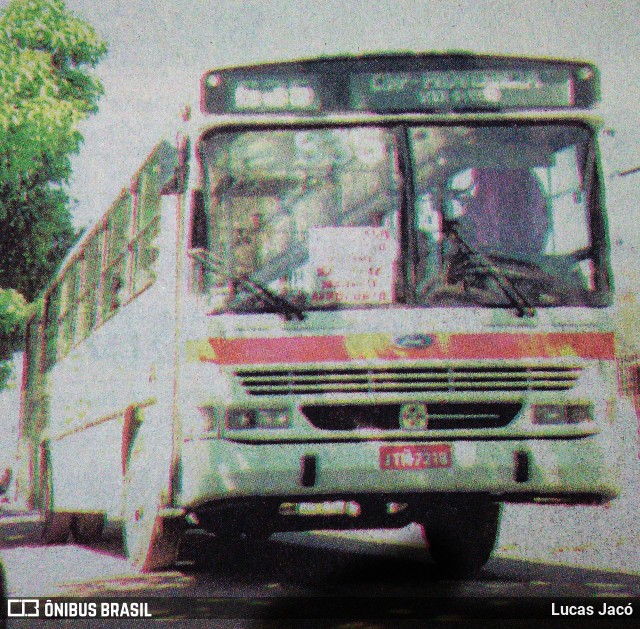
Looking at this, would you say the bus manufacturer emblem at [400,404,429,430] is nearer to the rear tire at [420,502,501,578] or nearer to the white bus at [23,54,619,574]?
the white bus at [23,54,619,574]

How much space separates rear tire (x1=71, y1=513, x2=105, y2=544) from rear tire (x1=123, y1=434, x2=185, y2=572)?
10.8 feet

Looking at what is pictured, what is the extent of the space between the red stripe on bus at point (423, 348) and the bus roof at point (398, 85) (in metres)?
1.37

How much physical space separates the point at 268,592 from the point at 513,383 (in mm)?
2072

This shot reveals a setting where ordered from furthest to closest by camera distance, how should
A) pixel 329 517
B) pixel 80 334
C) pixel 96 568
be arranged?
pixel 80 334
pixel 96 568
pixel 329 517

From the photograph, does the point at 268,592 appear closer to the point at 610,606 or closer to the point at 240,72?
the point at 610,606

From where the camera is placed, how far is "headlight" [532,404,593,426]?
6.96 meters

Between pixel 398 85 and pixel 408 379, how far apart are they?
175 centimetres

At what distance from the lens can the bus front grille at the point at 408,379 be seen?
22.8 feet

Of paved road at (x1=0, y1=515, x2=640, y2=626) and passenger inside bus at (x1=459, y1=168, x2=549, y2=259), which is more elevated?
passenger inside bus at (x1=459, y1=168, x2=549, y2=259)

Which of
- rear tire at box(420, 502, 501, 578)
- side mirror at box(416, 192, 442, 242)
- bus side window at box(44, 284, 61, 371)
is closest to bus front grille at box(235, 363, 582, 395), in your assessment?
side mirror at box(416, 192, 442, 242)

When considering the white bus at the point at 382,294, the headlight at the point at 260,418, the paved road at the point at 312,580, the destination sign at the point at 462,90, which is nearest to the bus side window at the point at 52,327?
the paved road at the point at 312,580

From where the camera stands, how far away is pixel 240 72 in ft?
24.4

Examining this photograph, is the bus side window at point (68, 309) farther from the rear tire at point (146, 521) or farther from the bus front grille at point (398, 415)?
the bus front grille at point (398, 415)

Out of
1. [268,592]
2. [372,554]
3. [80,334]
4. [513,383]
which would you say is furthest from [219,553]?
[513,383]
